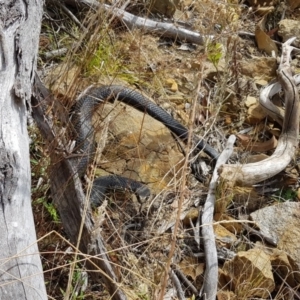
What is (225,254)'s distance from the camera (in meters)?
2.84

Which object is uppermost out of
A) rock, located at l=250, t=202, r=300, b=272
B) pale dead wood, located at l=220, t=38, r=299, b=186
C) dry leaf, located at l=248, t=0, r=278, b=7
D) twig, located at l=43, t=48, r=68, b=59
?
twig, located at l=43, t=48, r=68, b=59

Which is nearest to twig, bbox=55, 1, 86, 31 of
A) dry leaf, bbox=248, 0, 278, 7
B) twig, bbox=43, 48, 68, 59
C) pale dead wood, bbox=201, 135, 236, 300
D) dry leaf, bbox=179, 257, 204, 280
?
twig, bbox=43, 48, 68, 59

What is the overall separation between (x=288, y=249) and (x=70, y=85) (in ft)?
4.34

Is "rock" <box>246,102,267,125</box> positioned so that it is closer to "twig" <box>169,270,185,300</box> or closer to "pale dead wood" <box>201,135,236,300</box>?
"pale dead wood" <box>201,135,236,300</box>

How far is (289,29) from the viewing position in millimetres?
4426

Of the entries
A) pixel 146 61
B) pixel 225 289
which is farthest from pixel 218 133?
pixel 225 289

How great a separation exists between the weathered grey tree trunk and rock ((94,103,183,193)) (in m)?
0.99

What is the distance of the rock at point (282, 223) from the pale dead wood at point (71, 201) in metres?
1.07

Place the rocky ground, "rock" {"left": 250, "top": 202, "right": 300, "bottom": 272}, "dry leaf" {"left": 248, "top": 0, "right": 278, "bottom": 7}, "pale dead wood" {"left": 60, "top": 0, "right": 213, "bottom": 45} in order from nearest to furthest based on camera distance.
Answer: the rocky ground, "rock" {"left": 250, "top": 202, "right": 300, "bottom": 272}, "pale dead wood" {"left": 60, "top": 0, "right": 213, "bottom": 45}, "dry leaf" {"left": 248, "top": 0, "right": 278, "bottom": 7}

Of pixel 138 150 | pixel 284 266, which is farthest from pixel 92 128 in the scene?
pixel 284 266

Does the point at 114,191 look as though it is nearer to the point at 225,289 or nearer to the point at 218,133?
the point at 225,289

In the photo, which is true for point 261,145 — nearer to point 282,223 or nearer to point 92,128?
point 282,223

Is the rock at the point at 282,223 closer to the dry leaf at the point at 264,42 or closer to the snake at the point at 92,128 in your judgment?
the snake at the point at 92,128

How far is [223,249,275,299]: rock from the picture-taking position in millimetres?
2566
